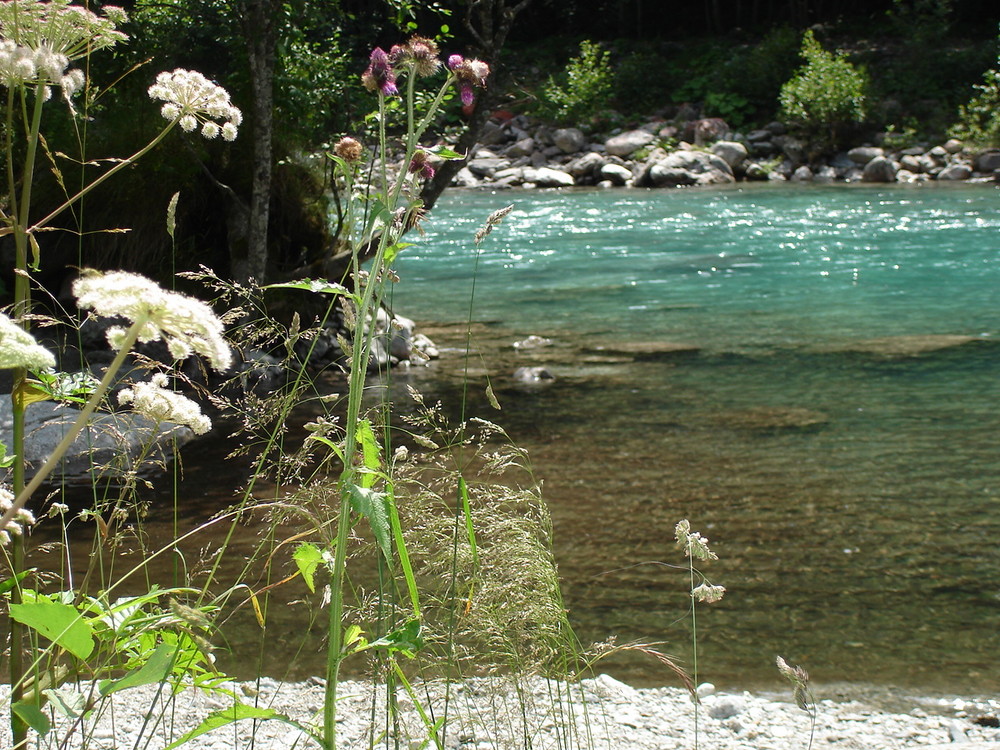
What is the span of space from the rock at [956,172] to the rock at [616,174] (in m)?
6.09

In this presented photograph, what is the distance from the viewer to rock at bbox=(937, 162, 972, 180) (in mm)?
19969

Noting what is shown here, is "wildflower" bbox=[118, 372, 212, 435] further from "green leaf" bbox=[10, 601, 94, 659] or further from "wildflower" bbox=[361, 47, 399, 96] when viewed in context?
"wildflower" bbox=[361, 47, 399, 96]

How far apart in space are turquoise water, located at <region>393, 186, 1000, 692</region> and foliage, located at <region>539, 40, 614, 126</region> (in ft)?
44.3

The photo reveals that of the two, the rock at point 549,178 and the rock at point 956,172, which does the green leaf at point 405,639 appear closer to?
the rock at point 549,178

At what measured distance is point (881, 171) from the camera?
67.0 feet

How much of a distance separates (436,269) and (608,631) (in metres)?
9.01

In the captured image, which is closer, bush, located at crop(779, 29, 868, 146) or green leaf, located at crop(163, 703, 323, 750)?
green leaf, located at crop(163, 703, 323, 750)

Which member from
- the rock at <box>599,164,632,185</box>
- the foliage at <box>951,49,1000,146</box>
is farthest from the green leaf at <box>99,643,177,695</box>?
the foliage at <box>951,49,1000,146</box>

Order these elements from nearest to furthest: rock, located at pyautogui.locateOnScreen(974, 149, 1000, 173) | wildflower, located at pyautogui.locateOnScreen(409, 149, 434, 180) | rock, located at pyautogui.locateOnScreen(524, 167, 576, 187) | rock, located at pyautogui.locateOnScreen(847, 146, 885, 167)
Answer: wildflower, located at pyautogui.locateOnScreen(409, 149, 434, 180), rock, located at pyautogui.locateOnScreen(974, 149, 1000, 173), rock, located at pyautogui.locateOnScreen(847, 146, 885, 167), rock, located at pyautogui.locateOnScreen(524, 167, 576, 187)

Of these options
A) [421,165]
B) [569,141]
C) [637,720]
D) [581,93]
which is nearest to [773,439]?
[637,720]

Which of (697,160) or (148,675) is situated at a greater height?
(697,160)

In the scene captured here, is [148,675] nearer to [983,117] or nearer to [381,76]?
[381,76]

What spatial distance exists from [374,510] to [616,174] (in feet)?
68.2

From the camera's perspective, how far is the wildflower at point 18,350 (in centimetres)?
98
